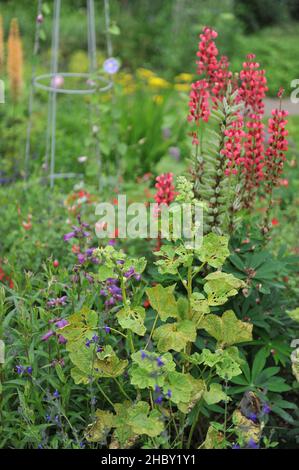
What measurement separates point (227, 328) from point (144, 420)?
43cm

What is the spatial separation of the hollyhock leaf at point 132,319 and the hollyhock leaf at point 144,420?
0.24 m

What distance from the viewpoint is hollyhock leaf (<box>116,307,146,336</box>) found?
7.30 feet

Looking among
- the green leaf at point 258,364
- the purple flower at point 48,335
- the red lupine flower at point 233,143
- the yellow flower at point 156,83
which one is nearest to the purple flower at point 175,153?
the yellow flower at point 156,83

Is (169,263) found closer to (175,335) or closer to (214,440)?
(175,335)

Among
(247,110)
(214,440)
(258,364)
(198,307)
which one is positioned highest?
(247,110)

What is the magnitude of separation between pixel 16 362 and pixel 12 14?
1048 cm

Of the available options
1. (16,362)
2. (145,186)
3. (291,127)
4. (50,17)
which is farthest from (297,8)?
(16,362)

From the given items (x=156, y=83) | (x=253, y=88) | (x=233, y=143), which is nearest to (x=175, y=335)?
(x=233, y=143)

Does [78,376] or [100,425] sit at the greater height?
[78,376]

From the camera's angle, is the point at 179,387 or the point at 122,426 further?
the point at 122,426

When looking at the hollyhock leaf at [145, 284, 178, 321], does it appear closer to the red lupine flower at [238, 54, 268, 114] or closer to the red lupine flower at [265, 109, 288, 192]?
the red lupine flower at [265, 109, 288, 192]

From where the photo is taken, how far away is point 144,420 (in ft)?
7.25

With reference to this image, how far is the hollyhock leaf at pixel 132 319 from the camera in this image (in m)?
2.22

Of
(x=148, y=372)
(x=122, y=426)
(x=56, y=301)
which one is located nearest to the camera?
(x=148, y=372)
